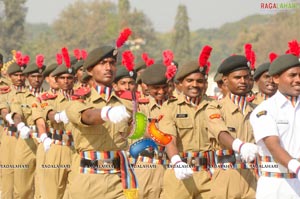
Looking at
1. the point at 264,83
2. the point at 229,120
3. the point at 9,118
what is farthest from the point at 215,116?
the point at 9,118

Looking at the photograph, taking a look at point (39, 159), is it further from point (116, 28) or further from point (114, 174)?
point (116, 28)

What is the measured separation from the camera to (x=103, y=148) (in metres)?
8.15

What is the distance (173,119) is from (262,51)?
7301 centimetres

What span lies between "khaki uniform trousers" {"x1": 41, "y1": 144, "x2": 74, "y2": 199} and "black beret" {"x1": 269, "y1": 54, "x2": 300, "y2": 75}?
552 cm

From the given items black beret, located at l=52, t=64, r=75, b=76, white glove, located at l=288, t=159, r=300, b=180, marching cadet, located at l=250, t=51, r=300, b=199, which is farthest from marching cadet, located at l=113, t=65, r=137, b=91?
white glove, located at l=288, t=159, r=300, b=180

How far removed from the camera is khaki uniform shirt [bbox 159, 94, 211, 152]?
973 cm

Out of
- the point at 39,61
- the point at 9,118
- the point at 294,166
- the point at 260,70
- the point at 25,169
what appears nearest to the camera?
A: the point at 294,166

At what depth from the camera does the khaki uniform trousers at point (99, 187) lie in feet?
26.8

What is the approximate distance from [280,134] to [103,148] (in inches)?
72.0

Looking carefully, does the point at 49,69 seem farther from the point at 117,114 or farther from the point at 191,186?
the point at 117,114

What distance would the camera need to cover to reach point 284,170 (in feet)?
24.1

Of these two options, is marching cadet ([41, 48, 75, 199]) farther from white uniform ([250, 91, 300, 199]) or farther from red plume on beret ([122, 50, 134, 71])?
white uniform ([250, 91, 300, 199])

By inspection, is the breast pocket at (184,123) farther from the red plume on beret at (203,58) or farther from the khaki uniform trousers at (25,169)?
the khaki uniform trousers at (25,169)

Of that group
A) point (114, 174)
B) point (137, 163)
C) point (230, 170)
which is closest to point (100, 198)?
point (114, 174)
